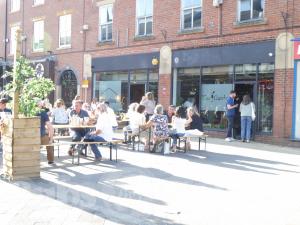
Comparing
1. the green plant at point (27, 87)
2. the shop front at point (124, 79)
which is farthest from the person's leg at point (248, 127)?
the green plant at point (27, 87)

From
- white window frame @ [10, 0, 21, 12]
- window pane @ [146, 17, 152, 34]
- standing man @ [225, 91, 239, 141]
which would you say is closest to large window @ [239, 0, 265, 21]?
standing man @ [225, 91, 239, 141]

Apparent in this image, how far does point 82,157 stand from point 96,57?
11.2 meters

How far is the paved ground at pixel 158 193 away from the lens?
18.9 ft

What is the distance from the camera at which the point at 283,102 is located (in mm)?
14164

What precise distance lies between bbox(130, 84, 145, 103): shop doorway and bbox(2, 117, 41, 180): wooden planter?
456 inches

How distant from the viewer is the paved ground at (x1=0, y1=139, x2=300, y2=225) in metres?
5.76

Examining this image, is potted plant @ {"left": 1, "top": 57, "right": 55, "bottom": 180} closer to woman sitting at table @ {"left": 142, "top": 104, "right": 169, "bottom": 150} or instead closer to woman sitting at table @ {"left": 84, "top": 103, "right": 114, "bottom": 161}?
woman sitting at table @ {"left": 84, "top": 103, "right": 114, "bottom": 161}

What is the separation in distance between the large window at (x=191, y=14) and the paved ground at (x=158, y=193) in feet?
25.6

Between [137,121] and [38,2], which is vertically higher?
[38,2]

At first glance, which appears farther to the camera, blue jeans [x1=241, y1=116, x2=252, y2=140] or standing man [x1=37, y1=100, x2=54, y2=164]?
blue jeans [x1=241, y1=116, x2=252, y2=140]

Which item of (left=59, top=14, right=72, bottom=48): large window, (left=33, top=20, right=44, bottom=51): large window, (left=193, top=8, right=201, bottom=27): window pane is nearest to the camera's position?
(left=193, top=8, right=201, bottom=27): window pane

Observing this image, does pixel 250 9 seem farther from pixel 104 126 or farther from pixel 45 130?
pixel 45 130

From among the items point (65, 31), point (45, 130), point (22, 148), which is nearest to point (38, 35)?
point (65, 31)

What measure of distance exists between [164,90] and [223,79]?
2841 mm
